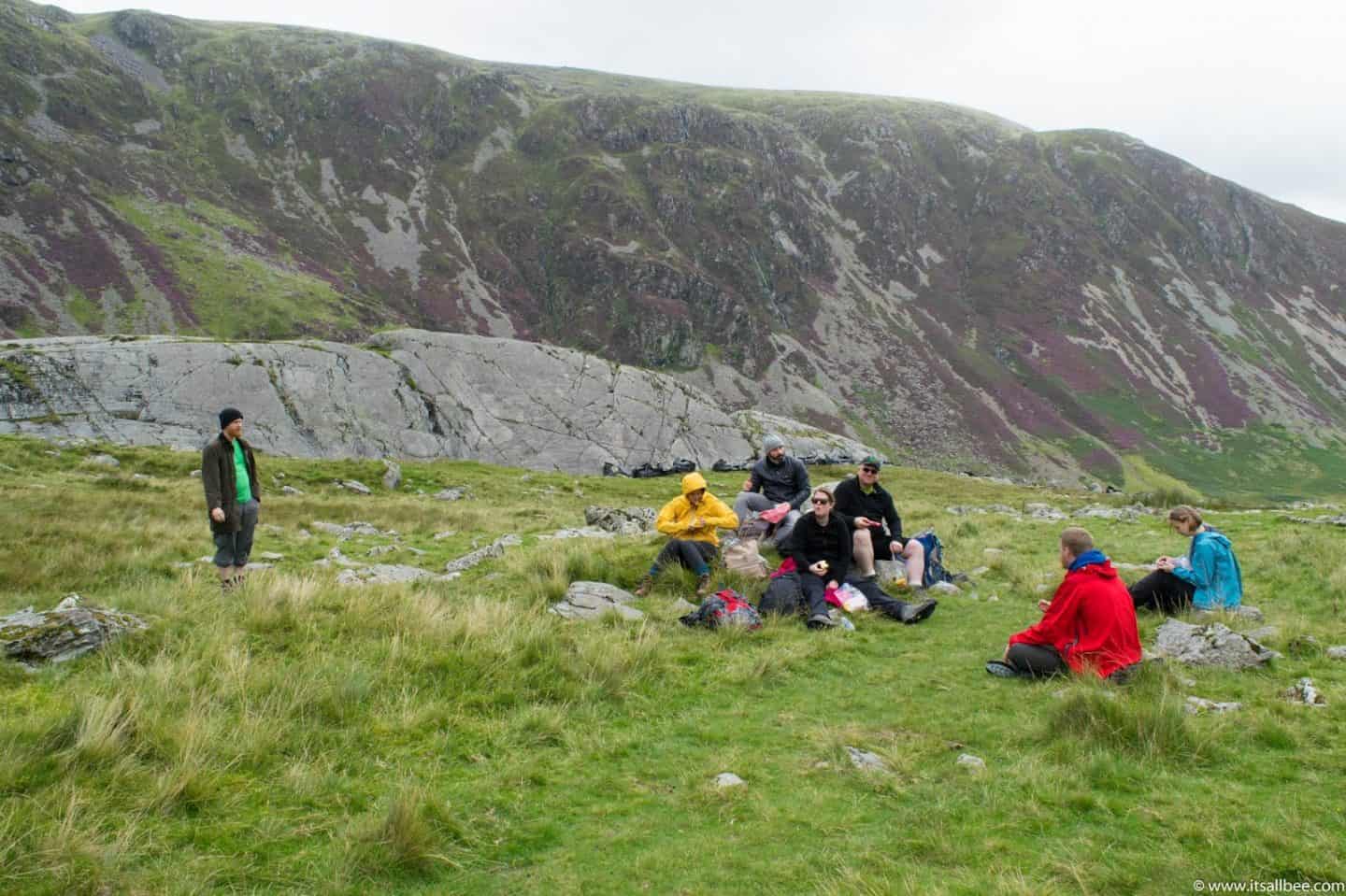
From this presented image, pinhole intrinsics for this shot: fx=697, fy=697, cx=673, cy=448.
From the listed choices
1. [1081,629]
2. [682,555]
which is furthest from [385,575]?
[1081,629]

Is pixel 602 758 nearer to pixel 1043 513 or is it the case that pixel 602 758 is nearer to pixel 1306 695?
pixel 1306 695

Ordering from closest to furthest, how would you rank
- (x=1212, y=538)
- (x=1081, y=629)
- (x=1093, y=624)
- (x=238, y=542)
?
1. (x=1093, y=624)
2. (x=1081, y=629)
3. (x=1212, y=538)
4. (x=238, y=542)

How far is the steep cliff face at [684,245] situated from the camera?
90.2 m

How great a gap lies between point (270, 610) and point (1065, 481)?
334ft

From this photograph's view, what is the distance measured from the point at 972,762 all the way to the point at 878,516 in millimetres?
7187

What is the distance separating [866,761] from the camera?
5.65m

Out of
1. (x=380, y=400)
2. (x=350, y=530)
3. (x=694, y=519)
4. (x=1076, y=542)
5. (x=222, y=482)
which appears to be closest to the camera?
(x=1076, y=542)

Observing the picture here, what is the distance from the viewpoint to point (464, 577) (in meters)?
12.1

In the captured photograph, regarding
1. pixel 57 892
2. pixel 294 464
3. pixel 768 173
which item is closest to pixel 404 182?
pixel 768 173

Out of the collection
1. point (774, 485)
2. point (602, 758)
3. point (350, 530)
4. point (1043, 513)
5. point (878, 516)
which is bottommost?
point (1043, 513)

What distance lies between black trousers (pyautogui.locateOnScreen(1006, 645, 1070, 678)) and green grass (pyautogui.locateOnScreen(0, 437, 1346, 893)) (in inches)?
13.1

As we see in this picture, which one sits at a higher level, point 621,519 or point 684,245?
point 684,245

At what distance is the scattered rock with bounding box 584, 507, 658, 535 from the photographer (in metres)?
19.5

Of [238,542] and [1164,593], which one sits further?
[238,542]
